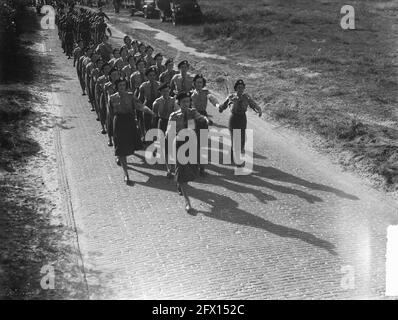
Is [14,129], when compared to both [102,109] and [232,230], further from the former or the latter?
[232,230]

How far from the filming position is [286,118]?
14.6 meters

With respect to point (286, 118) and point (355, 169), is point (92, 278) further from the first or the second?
point (286, 118)

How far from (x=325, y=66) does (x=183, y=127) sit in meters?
12.9

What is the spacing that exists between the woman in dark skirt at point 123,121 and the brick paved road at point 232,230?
0.58m

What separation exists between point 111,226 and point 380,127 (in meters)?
7.94

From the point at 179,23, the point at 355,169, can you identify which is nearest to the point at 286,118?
the point at 355,169

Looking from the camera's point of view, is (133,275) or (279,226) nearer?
(133,275)

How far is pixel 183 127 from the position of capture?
31.0 ft

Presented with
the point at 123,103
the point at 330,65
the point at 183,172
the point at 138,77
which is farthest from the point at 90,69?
the point at 330,65

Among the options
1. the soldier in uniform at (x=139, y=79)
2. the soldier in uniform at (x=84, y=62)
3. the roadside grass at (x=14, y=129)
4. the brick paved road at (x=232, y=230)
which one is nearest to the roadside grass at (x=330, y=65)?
the brick paved road at (x=232, y=230)

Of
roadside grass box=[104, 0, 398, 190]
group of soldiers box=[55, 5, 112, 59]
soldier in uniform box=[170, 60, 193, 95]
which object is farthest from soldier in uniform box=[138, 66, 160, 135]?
group of soldiers box=[55, 5, 112, 59]

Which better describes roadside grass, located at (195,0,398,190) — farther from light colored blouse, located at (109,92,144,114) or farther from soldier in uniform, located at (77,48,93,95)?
soldier in uniform, located at (77,48,93,95)

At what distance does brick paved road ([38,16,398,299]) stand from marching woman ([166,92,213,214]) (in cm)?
35

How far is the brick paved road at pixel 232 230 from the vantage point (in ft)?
22.4
